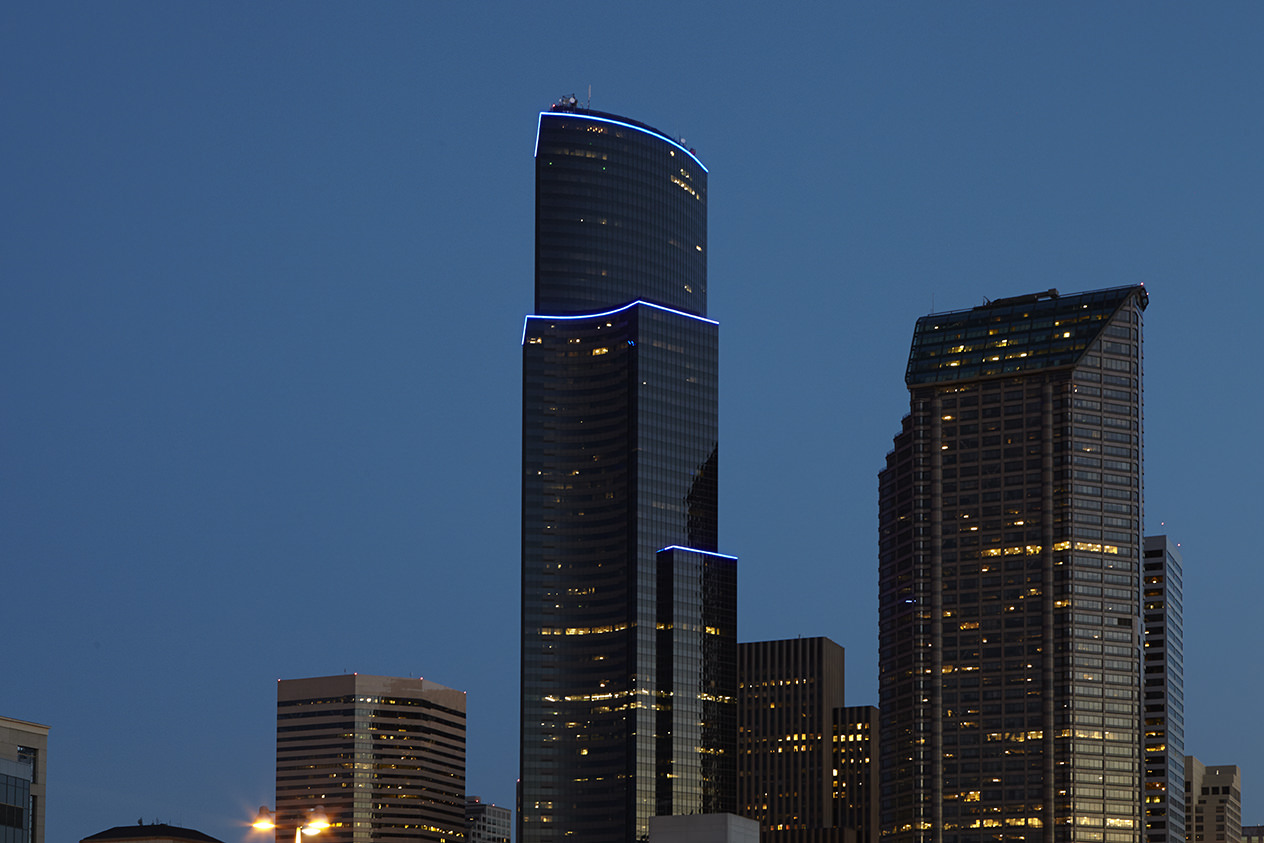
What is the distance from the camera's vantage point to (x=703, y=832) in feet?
522

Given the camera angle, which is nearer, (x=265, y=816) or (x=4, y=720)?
(x=265, y=816)

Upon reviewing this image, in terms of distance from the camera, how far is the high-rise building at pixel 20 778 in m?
125

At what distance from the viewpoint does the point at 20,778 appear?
127m

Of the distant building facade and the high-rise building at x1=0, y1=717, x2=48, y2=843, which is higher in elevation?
the high-rise building at x1=0, y1=717, x2=48, y2=843

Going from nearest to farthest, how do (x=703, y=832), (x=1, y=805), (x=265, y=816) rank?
(x=265, y=816), (x=1, y=805), (x=703, y=832)

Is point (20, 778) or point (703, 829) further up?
point (20, 778)

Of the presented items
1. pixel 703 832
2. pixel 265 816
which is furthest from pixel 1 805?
pixel 703 832

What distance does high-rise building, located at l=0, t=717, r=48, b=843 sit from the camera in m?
125

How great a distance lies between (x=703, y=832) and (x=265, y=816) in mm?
71662

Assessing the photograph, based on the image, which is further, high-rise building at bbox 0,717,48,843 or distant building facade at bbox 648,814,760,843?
distant building facade at bbox 648,814,760,843

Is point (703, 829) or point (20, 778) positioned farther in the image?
point (703, 829)

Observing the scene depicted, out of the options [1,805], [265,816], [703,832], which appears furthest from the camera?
[703,832]

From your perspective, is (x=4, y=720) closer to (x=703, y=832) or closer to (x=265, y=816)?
(x=265, y=816)

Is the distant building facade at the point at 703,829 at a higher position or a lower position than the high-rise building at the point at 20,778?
lower
